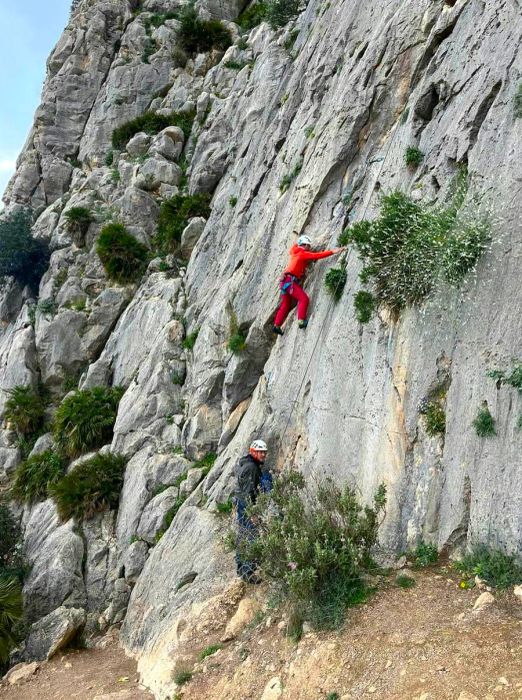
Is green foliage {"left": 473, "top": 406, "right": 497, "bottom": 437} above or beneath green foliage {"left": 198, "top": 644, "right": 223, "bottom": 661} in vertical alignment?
above

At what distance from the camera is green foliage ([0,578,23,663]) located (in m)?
12.1

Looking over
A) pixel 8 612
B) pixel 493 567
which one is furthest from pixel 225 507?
pixel 493 567

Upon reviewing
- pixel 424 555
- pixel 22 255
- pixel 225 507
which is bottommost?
pixel 225 507

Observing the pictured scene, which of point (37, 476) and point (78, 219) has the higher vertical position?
point (78, 219)

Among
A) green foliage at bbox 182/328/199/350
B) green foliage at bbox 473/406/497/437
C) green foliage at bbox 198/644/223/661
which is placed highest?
green foliage at bbox 182/328/199/350

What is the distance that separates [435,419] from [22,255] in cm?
2417

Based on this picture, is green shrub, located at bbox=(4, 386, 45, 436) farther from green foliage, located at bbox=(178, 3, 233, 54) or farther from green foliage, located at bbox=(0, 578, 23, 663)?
green foliage, located at bbox=(178, 3, 233, 54)

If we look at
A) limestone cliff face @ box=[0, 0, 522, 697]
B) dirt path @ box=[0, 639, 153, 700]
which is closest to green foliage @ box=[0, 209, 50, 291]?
limestone cliff face @ box=[0, 0, 522, 697]

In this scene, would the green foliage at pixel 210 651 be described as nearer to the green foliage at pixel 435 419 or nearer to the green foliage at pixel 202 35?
the green foliage at pixel 435 419

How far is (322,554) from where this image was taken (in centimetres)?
661

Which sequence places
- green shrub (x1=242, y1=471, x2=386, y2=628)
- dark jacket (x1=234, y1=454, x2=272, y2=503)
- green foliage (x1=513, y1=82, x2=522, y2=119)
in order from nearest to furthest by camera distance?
1. green shrub (x1=242, y1=471, x2=386, y2=628)
2. green foliage (x1=513, y1=82, x2=522, y2=119)
3. dark jacket (x1=234, y1=454, x2=272, y2=503)

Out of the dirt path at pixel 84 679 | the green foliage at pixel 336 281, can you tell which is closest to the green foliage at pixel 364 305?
the green foliage at pixel 336 281

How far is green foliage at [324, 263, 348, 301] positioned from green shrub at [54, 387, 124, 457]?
10.4 m

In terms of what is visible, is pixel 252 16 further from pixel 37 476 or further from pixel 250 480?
pixel 250 480
